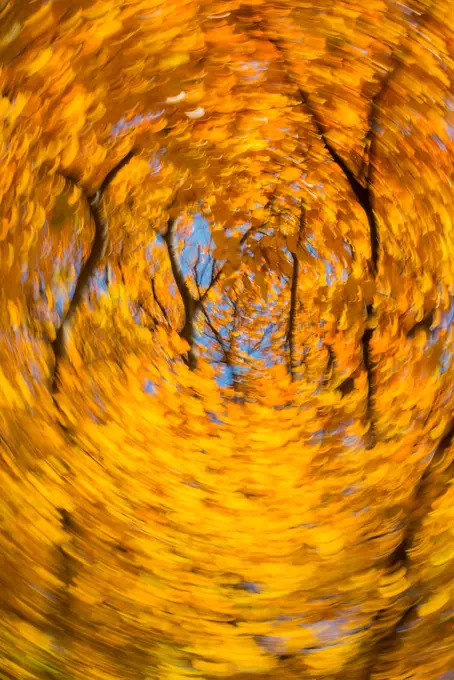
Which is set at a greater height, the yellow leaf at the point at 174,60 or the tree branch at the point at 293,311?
the yellow leaf at the point at 174,60

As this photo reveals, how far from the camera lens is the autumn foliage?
60 centimetres

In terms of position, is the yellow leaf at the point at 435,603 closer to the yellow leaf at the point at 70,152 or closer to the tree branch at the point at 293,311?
the tree branch at the point at 293,311

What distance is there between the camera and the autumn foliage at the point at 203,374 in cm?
60

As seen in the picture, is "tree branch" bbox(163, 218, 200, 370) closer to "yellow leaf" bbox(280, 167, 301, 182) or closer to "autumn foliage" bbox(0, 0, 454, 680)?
"autumn foliage" bbox(0, 0, 454, 680)

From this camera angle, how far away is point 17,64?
54cm

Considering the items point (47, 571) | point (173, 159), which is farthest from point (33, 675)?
point (173, 159)

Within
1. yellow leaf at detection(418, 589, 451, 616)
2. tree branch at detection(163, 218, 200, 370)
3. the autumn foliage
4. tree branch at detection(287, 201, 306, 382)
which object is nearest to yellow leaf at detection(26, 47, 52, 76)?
the autumn foliage

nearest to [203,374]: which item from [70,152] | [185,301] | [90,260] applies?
[185,301]

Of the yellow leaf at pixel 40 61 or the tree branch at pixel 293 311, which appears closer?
the yellow leaf at pixel 40 61

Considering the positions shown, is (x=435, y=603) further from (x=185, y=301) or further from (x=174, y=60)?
(x=174, y=60)

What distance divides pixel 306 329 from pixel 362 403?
14cm

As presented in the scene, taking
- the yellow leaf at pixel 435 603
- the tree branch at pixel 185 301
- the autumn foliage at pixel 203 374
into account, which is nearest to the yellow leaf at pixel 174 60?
the autumn foliage at pixel 203 374

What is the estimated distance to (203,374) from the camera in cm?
81

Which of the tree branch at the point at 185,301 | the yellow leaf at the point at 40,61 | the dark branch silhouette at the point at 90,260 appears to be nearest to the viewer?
the yellow leaf at the point at 40,61
